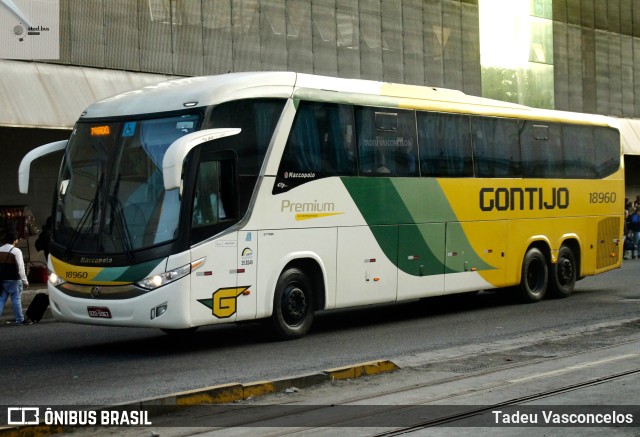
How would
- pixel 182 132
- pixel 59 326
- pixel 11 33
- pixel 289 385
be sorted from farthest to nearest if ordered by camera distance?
pixel 11 33
pixel 59 326
pixel 182 132
pixel 289 385

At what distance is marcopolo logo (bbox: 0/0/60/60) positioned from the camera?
23391 mm

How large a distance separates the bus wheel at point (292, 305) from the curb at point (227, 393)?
298 centimetres

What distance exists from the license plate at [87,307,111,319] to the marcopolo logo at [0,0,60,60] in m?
11.9

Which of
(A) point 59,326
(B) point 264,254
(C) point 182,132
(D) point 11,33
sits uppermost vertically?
(D) point 11,33

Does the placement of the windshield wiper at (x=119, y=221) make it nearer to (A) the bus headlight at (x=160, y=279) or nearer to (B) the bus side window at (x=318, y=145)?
(A) the bus headlight at (x=160, y=279)

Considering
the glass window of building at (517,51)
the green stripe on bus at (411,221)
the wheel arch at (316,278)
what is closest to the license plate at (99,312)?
the wheel arch at (316,278)

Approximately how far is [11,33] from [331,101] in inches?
442

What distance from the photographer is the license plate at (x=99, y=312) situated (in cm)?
1307

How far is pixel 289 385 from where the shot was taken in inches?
410

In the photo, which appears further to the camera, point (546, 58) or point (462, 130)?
point (546, 58)

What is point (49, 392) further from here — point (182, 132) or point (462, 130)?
point (462, 130)

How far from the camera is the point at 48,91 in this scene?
2453cm

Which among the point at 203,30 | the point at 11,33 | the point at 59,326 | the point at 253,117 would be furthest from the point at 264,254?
the point at 203,30

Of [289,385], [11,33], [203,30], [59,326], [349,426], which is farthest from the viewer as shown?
[203,30]
